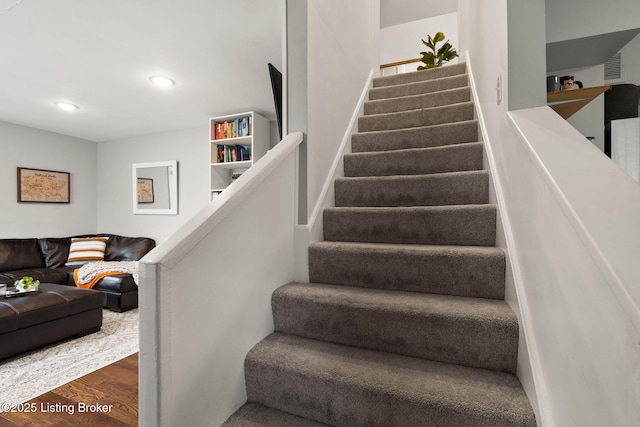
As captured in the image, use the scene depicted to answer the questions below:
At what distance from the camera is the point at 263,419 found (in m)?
1.12

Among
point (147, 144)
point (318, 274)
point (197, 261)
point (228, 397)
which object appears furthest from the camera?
point (147, 144)

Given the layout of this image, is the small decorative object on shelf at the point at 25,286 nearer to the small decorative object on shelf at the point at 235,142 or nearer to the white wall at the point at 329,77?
the small decorative object on shelf at the point at 235,142

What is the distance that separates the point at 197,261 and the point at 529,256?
1.09 meters

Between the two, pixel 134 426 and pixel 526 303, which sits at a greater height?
pixel 526 303

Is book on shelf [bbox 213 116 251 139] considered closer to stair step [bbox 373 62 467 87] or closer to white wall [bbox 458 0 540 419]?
stair step [bbox 373 62 467 87]

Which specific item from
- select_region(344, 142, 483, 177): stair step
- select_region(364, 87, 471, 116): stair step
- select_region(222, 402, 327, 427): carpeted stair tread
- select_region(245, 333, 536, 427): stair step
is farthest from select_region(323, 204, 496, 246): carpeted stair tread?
select_region(364, 87, 471, 116): stair step

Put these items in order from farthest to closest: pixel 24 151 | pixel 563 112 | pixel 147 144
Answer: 1. pixel 147 144
2. pixel 24 151
3. pixel 563 112

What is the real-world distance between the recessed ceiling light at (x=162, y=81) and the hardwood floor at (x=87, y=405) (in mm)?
2714

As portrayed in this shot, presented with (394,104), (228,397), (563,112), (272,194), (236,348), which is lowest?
(228,397)

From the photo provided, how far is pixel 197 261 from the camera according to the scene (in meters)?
1.00

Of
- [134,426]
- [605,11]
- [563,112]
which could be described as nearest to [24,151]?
[134,426]

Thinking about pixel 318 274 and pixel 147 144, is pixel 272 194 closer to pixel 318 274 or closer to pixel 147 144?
pixel 318 274

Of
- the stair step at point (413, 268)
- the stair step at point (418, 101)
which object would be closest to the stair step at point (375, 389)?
the stair step at point (413, 268)

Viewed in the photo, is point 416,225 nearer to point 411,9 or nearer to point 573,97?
point 573,97
